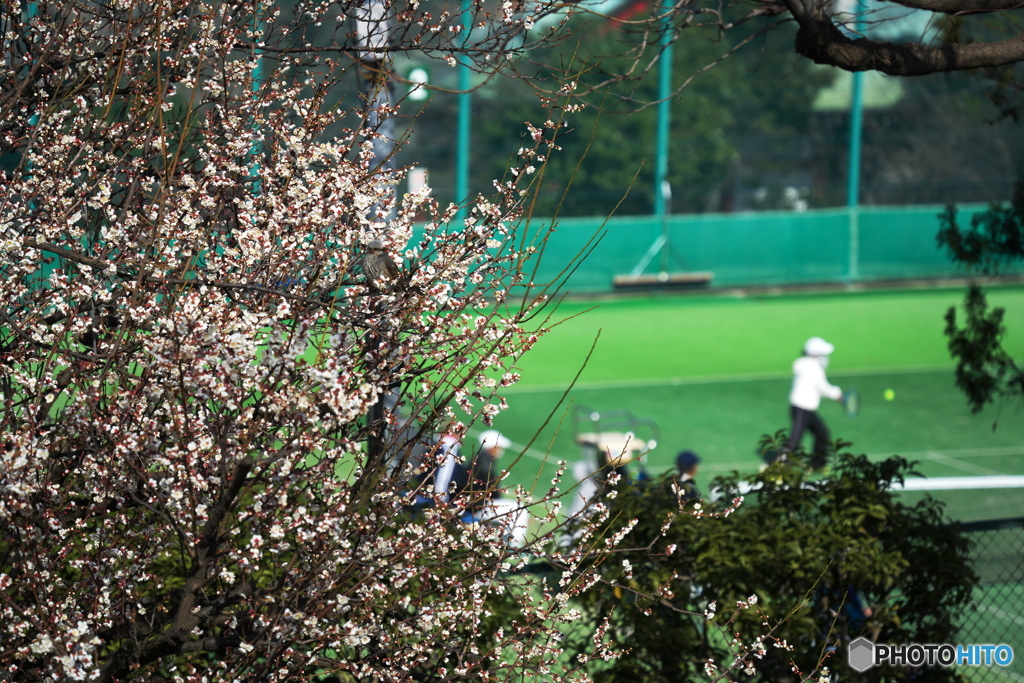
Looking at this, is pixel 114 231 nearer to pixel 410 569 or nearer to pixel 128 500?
pixel 128 500

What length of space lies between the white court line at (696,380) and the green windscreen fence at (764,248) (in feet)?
24.9

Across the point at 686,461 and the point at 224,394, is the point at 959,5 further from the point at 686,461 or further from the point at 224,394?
the point at 686,461

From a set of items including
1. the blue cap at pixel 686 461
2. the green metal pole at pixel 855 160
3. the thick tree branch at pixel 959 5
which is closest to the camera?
the thick tree branch at pixel 959 5

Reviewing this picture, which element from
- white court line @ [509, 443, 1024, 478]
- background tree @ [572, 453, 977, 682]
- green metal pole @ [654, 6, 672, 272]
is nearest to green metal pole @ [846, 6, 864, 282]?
green metal pole @ [654, 6, 672, 272]

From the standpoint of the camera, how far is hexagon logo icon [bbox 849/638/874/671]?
5.82 meters

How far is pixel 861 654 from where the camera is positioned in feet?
19.2

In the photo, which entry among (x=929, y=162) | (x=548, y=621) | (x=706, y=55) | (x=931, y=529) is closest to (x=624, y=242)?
(x=706, y=55)

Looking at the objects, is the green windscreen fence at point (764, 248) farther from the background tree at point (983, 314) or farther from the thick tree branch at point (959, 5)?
the thick tree branch at point (959, 5)

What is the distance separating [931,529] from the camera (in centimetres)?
602

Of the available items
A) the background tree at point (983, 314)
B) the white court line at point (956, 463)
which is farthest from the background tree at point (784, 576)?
the white court line at point (956, 463)

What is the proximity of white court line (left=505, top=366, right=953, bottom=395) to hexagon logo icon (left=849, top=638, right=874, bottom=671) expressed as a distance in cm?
1163

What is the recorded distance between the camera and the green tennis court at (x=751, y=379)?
14.2 m

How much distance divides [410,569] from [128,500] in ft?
2.81

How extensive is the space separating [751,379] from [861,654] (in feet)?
43.2
